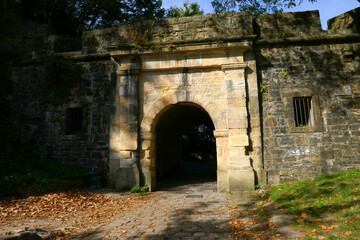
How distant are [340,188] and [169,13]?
19.7m

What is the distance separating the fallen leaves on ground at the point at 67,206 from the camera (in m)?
5.23

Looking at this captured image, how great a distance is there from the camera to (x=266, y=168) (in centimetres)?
731

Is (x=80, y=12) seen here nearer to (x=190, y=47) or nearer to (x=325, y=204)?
(x=190, y=47)

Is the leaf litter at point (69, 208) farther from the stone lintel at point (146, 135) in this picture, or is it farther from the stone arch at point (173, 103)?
the stone arch at point (173, 103)


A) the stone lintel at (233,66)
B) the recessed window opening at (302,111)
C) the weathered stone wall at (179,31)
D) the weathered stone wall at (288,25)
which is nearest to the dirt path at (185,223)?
the recessed window opening at (302,111)

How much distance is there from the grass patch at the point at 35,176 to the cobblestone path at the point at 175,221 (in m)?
3.07

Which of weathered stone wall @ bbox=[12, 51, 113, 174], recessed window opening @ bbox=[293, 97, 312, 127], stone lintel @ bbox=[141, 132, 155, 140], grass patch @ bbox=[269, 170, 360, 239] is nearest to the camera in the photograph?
grass patch @ bbox=[269, 170, 360, 239]

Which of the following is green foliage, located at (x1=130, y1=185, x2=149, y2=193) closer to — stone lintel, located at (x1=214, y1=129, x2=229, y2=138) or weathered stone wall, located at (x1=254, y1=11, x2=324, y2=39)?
stone lintel, located at (x1=214, y1=129, x2=229, y2=138)

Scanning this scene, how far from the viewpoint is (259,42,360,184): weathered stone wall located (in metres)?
7.27

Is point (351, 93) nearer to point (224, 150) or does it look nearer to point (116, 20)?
point (224, 150)

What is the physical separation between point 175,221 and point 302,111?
17.9 ft

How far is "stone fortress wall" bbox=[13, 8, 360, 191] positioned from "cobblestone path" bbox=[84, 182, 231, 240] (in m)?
1.52

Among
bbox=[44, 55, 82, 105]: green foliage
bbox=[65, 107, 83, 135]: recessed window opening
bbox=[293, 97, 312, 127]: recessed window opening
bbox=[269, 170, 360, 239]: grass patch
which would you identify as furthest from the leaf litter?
bbox=[293, 97, 312, 127]: recessed window opening

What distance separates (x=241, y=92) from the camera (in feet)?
24.7
